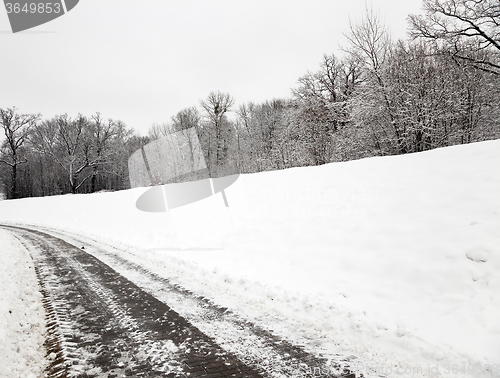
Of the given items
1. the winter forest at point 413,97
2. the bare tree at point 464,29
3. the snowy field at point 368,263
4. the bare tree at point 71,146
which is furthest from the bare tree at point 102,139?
the bare tree at point 464,29

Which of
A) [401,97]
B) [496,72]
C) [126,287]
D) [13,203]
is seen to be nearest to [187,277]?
[126,287]

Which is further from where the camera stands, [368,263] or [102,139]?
[102,139]

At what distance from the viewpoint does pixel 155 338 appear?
3.63m

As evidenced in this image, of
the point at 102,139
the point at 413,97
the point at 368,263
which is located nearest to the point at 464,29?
the point at 413,97

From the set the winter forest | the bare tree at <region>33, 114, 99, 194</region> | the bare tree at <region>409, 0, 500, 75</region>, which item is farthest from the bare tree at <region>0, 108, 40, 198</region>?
the bare tree at <region>409, 0, 500, 75</region>

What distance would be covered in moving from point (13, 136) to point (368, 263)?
55055 mm

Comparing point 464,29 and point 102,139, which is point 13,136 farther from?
point 464,29

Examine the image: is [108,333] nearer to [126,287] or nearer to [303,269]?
[126,287]

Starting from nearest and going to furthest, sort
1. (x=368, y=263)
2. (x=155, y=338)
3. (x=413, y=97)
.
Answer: (x=155, y=338) → (x=368, y=263) → (x=413, y=97)

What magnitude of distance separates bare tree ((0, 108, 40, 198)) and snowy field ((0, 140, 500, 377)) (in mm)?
42592

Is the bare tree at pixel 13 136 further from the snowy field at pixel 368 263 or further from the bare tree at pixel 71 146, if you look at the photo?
the snowy field at pixel 368 263

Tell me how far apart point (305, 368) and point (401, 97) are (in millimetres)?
14601

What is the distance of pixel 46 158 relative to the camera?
50219 millimetres

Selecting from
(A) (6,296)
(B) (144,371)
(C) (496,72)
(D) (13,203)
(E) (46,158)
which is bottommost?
(B) (144,371)
